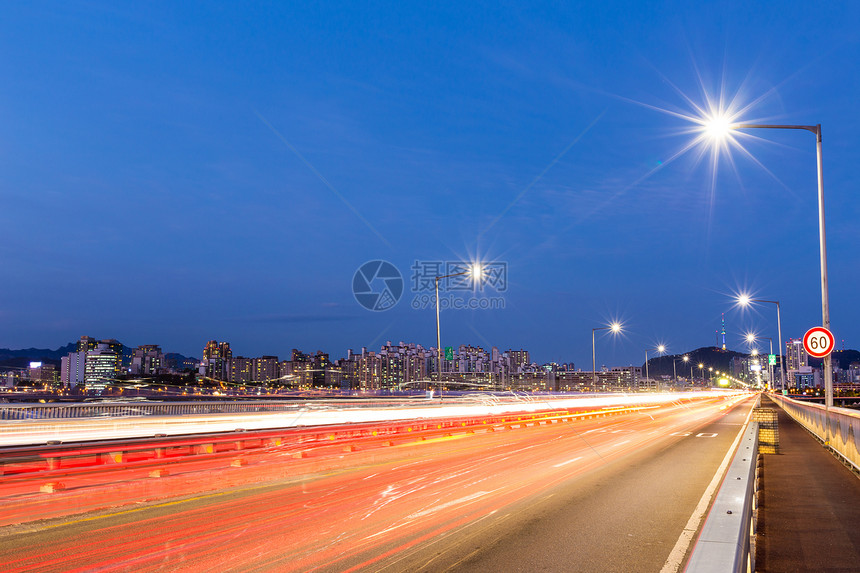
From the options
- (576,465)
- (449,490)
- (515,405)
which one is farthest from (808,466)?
(515,405)

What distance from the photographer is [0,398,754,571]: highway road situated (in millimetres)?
7191

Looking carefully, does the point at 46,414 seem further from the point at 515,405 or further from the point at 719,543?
the point at 719,543

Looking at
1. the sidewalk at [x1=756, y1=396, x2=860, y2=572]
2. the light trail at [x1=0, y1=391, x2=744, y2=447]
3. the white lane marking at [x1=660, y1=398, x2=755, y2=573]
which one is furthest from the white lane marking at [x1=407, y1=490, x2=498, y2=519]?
the light trail at [x1=0, y1=391, x2=744, y2=447]

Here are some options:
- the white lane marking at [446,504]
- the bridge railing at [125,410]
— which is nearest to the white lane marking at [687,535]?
the white lane marking at [446,504]

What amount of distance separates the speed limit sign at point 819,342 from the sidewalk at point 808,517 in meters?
2.80

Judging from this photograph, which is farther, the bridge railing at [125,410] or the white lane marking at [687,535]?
the bridge railing at [125,410]

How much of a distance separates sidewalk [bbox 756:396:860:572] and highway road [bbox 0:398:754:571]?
113 cm

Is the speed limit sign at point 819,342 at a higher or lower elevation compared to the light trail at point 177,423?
higher

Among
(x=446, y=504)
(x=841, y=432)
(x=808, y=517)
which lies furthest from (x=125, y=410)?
(x=808, y=517)

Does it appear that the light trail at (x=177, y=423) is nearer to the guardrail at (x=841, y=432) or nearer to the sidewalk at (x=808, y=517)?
the guardrail at (x=841, y=432)

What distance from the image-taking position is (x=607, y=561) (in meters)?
7.20

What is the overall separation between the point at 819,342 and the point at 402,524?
1393 cm

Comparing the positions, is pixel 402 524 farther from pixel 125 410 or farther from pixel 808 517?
pixel 125 410

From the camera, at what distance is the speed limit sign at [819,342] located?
1726cm
